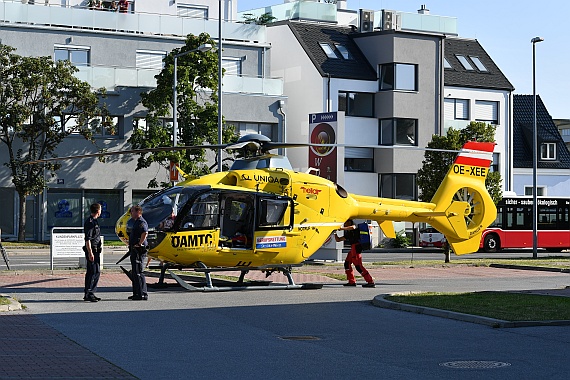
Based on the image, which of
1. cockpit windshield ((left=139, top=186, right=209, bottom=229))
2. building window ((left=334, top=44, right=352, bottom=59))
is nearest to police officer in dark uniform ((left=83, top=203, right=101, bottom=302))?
cockpit windshield ((left=139, top=186, right=209, bottom=229))

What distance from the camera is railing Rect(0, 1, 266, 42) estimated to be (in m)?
46.4

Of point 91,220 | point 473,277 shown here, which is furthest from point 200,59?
point 91,220

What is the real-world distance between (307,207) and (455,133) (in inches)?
870

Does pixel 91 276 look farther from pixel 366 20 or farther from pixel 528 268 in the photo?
pixel 366 20

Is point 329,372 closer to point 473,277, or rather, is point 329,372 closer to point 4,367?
point 4,367

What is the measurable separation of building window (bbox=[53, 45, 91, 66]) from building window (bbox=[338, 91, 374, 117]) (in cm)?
1317

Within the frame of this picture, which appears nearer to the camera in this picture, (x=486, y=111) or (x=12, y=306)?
(x=12, y=306)

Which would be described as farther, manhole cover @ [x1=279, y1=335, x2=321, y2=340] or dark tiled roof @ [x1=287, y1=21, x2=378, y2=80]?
dark tiled roof @ [x1=287, y1=21, x2=378, y2=80]

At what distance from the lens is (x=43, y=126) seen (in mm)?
43375

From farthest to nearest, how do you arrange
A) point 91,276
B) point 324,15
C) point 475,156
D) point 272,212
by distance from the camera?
point 324,15
point 475,156
point 272,212
point 91,276

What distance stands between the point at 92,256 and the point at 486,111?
1703 inches

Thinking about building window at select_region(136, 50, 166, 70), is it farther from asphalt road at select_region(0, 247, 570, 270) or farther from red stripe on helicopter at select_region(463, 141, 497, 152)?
red stripe on helicopter at select_region(463, 141, 497, 152)

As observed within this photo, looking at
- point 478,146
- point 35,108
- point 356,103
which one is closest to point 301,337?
point 478,146

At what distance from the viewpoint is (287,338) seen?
14500 millimetres
